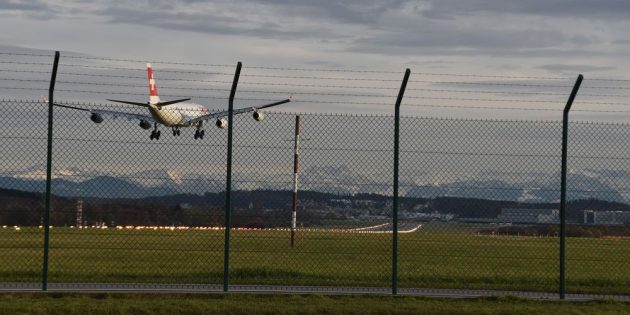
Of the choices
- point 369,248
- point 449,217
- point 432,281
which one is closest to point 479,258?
point 369,248

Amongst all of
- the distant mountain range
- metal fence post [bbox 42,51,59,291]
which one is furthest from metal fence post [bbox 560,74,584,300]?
metal fence post [bbox 42,51,59,291]

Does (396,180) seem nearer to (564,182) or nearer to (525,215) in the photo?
(564,182)

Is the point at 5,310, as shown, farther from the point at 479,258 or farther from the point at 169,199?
the point at 479,258

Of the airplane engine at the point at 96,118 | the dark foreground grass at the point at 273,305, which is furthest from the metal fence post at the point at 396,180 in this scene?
the airplane engine at the point at 96,118

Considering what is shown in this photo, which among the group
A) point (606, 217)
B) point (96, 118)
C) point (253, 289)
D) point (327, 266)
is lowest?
point (327, 266)

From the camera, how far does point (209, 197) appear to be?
22594mm

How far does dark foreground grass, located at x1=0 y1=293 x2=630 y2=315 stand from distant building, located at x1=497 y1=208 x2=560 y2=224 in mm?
3717

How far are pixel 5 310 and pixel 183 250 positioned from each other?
25371 mm

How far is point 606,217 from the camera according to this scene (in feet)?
80.1

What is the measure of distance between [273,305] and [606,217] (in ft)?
30.7

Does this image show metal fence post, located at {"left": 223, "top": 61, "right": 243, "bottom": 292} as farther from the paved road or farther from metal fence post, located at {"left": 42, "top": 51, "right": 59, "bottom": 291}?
metal fence post, located at {"left": 42, "top": 51, "right": 59, "bottom": 291}

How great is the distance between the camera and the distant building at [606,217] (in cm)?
2417

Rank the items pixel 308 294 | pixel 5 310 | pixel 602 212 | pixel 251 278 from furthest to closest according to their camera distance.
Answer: pixel 251 278 → pixel 602 212 → pixel 308 294 → pixel 5 310

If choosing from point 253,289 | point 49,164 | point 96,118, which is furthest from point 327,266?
point 49,164
